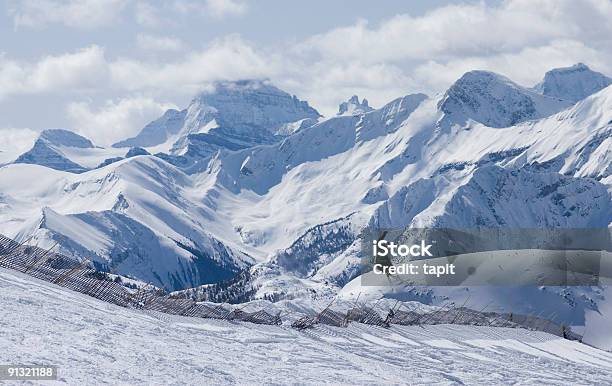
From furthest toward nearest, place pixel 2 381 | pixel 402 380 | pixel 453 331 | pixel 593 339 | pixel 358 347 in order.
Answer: pixel 593 339, pixel 453 331, pixel 358 347, pixel 402 380, pixel 2 381

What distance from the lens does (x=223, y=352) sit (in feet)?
72.1

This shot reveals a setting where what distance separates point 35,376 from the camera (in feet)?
51.2

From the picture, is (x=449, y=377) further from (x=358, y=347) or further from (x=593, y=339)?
(x=593, y=339)

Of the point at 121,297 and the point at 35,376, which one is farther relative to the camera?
the point at 121,297

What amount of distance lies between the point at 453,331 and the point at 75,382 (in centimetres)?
2227

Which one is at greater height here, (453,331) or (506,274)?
(506,274)

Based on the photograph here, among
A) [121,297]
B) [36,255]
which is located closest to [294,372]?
[121,297]

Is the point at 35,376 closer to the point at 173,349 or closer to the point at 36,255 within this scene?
the point at 173,349

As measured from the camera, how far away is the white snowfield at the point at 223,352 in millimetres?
17859

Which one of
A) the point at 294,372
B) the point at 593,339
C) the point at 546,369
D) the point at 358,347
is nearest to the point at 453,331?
the point at 546,369

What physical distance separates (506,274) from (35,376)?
180240mm

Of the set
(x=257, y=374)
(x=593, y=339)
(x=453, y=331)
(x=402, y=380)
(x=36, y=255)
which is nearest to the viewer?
(x=257, y=374)

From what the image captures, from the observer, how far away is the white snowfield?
17859mm

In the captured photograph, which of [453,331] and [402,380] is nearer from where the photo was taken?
[402,380]
